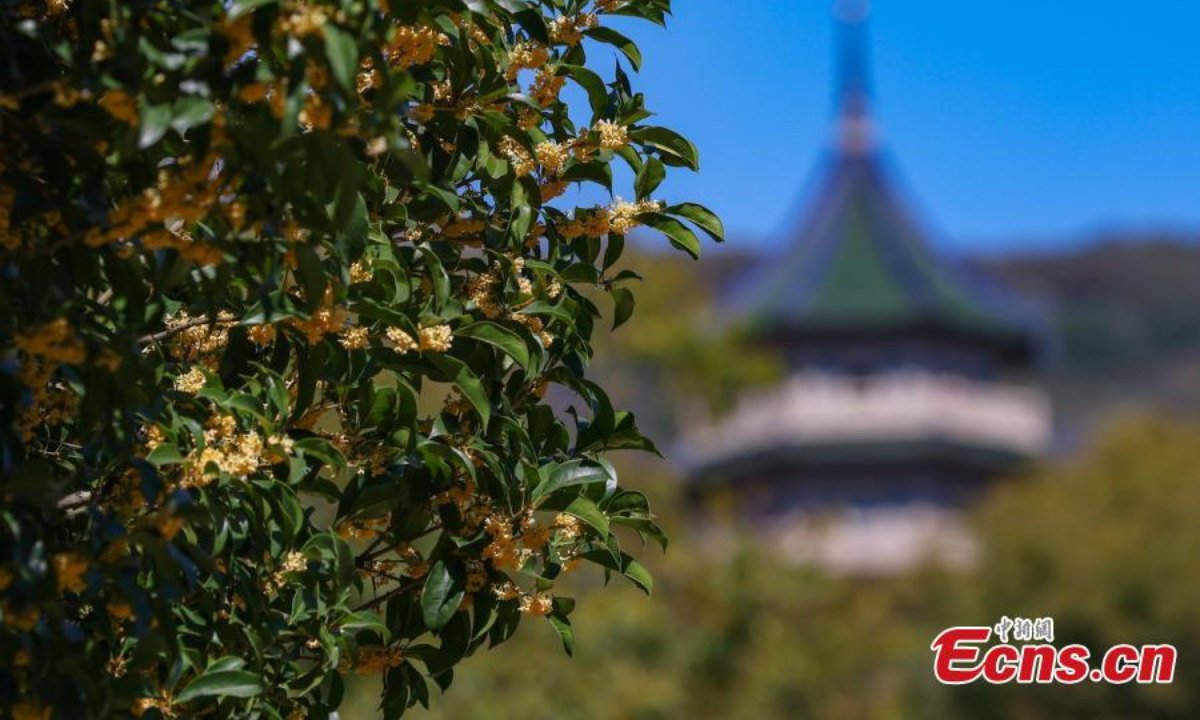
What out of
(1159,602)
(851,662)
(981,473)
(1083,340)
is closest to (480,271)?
(851,662)

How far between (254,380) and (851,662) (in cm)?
1788

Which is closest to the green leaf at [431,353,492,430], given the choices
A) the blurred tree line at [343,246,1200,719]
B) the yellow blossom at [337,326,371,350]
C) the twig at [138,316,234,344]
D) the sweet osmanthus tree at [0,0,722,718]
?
the sweet osmanthus tree at [0,0,722,718]

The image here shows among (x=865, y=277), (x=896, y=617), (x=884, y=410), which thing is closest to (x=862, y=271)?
(x=865, y=277)

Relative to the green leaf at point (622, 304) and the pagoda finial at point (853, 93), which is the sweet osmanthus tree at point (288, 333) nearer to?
the green leaf at point (622, 304)

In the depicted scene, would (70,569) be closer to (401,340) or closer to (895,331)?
(401,340)

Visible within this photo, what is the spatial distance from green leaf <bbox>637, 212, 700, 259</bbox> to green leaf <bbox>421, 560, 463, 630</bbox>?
663 millimetres

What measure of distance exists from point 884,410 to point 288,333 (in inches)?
1144

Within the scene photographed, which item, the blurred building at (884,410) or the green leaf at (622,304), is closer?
the green leaf at (622,304)

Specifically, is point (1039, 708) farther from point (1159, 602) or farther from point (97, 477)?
point (97, 477)

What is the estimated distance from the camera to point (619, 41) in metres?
3.39

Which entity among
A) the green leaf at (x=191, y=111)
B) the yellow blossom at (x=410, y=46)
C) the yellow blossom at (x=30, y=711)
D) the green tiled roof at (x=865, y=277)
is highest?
the green tiled roof at (x=865, y=277)

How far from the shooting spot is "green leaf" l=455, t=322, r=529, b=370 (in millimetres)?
3031

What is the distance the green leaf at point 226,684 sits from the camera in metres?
2.77

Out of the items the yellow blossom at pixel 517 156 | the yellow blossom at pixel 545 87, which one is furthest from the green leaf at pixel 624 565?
the yellow blossom at pixel 545 87
